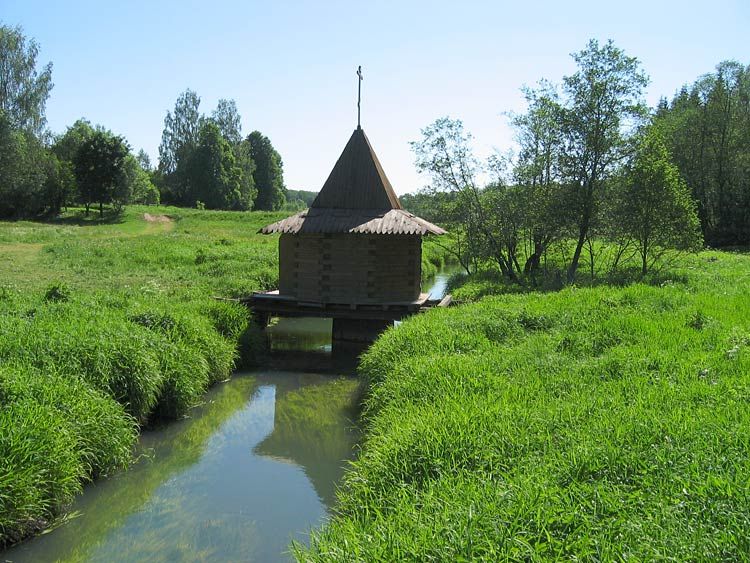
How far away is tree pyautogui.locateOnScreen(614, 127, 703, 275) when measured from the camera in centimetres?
1886

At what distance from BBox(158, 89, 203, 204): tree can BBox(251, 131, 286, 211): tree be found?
742cm

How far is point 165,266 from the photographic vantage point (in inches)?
920

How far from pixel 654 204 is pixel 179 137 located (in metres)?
60.0

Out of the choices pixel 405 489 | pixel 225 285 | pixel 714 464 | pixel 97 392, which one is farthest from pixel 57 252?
pixel 714 464

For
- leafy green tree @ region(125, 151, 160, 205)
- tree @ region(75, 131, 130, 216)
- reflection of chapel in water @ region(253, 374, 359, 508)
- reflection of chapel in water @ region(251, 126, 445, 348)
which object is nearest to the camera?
reflection of chapel in water @ region(253, 374, 359, 508)

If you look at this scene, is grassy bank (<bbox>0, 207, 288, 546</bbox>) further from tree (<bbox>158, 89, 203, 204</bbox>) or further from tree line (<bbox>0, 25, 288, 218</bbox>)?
tree (<bbox>158, 89, 203, 204</bbox>)

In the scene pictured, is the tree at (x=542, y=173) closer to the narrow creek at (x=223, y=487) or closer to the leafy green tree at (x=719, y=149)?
the narrow creek at (x=223, y=487)

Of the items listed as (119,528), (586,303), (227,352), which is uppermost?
(586,303)

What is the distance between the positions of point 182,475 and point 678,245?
1768cm

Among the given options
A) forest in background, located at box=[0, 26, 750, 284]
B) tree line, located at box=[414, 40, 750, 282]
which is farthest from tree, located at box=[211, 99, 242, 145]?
tree line, located at box=[414, 40, 750, 282]

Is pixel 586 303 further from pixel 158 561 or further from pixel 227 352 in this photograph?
pixel 158 561

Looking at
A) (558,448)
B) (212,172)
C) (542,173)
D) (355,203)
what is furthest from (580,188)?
(212,172)

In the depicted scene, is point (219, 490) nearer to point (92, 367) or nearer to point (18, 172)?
point (92, 367)

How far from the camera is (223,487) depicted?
→ 7586 mm
